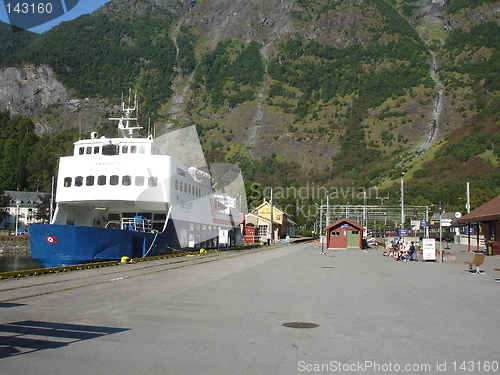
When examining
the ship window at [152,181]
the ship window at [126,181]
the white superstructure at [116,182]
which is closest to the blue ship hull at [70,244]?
the white superstructure at [116,182]

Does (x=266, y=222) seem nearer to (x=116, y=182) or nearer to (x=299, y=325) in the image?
(x=116, y=182)

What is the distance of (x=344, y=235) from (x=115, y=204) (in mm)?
26607

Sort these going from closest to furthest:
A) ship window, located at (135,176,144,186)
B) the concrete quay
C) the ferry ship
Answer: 1. the concrete quay
2. the ferry ship
3. ship window, located at (135,176,144,186)

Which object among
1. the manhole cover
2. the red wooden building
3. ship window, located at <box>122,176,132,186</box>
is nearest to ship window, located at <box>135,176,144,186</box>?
ship window, located at <box>122,176,132,186</box>

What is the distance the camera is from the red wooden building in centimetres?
4969

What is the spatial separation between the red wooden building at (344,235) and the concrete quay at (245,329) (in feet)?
113

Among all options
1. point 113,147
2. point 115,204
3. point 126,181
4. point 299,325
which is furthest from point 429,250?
point 299,325

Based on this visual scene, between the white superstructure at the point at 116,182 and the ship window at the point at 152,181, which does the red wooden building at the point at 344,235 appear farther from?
the ship window at the point at 152,181

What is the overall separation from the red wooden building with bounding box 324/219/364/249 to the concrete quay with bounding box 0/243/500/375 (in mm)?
34572

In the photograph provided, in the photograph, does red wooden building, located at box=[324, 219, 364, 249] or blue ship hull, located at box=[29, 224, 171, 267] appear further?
red wooden building, located at box=[324, 219, 364, 249]

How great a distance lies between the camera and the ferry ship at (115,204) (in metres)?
23.2

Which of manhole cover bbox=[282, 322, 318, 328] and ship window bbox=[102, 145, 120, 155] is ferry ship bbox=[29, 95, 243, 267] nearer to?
ship window bbox=[102, 145, 120, 155]

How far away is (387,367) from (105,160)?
24.7m

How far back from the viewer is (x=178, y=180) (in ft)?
103
